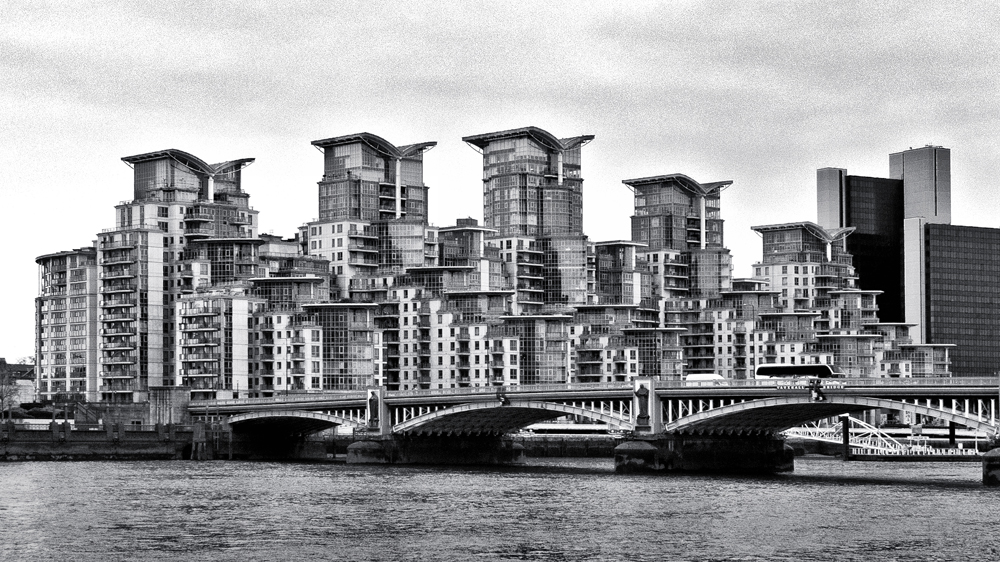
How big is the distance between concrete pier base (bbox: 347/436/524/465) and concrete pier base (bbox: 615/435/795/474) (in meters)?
24.9

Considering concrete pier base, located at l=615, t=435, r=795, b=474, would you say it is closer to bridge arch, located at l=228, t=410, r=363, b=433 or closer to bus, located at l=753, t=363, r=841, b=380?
bus, located at l=753, t=363, r=841, b=380

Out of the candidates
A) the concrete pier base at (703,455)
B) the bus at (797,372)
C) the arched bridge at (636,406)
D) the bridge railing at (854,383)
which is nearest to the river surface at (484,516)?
the concrete pier base at (703,455)

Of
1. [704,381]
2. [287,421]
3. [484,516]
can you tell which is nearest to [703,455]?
[704,381]

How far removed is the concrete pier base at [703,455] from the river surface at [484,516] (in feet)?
9.51

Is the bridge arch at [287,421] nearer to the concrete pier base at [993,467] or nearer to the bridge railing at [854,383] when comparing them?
the bridge railing at [854,383]

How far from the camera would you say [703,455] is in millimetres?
159500

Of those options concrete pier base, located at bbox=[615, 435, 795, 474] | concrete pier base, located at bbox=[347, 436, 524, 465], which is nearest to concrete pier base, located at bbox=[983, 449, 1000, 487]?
concrete pier base, located at bbox=[615, 435, 795, 474]

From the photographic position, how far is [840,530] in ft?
330

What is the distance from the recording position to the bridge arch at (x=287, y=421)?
178875 millimetres

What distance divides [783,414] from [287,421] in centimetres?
5605

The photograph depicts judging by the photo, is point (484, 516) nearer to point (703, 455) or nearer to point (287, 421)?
point (703, 455)

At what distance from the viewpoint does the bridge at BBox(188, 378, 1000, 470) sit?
140625 mm

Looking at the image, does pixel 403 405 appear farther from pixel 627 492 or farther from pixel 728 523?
pixel 728 523

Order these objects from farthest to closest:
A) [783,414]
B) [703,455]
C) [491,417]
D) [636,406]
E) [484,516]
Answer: [491,417]
[703,455]
[636,406]
[783,414]
[484,516]
